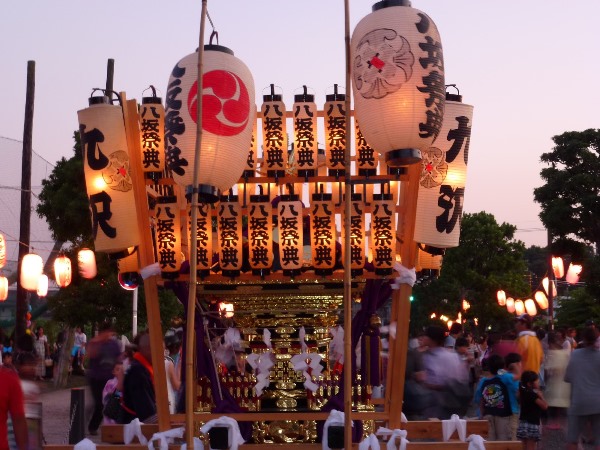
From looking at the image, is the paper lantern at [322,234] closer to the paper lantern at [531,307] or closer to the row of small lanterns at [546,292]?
the row of small lanterns at [546,292]

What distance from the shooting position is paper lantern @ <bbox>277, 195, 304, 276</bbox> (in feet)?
28.9

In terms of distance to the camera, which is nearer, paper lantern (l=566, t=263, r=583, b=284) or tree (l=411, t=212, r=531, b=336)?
paper lantern (l=566, t=263, r=583, b=284)

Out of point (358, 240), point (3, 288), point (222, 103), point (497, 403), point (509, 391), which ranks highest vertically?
point (222, 103)

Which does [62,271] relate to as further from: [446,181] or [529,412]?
[446,181]

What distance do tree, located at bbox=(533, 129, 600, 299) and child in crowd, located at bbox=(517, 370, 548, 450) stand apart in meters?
28.8

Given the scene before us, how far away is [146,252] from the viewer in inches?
354

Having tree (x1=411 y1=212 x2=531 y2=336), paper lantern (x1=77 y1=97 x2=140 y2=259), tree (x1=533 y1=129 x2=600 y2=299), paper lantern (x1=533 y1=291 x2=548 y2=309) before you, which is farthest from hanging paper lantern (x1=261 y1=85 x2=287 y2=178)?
tree (x1=411 y1=212 x2=531 y2=336)

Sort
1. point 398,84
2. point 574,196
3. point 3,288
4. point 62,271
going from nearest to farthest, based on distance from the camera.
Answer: point 398,84, point 62,271, point 3,288, point 574,196

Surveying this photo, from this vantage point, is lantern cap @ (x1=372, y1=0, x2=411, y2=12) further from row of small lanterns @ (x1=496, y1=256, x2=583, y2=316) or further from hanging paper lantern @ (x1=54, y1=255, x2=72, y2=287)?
row of small lanterns @ (x1=496, y1=256, x2=583, y2=316)

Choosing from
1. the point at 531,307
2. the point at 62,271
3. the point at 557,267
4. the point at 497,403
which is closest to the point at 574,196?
the point at 531,307

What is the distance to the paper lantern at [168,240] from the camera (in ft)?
29.1

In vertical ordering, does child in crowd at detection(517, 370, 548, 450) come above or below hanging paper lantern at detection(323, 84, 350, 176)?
below

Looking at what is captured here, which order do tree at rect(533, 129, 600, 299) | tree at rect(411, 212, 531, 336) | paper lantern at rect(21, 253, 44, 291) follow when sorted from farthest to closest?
1. tree at rect(411, 212, 531, 336)
2. tree at rect(533, 129, 600, 299)
3. paper lantern at rect(21, 253, 44, 291)

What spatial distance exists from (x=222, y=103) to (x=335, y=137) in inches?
58.1
